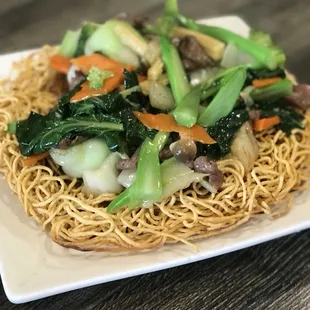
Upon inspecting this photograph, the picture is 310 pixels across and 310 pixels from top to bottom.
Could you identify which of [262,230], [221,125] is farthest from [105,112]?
[262,230]

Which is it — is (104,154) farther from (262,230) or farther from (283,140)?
(283,140)

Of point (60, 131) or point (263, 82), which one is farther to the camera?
point (263, 82)

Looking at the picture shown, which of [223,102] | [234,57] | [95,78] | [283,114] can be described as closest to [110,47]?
[95,78]

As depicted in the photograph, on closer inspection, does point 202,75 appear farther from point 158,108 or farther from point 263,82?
point 158,108

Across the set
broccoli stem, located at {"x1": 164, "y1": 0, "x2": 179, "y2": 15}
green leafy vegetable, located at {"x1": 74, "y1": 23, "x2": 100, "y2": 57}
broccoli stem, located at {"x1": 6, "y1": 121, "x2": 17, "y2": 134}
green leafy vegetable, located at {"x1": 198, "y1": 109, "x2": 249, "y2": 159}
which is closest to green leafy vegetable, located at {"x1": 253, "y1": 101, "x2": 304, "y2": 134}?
green leafy vegetable, located at {"x1": 198, "y1": 109, "x2": 249, "y2": 159}

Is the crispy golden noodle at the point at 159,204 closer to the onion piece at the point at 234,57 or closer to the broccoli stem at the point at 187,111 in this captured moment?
the broccoli stem at the point at 187,111

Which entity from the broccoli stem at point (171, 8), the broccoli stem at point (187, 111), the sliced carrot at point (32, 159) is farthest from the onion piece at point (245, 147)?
the broccoli stem at point (171, 8)
